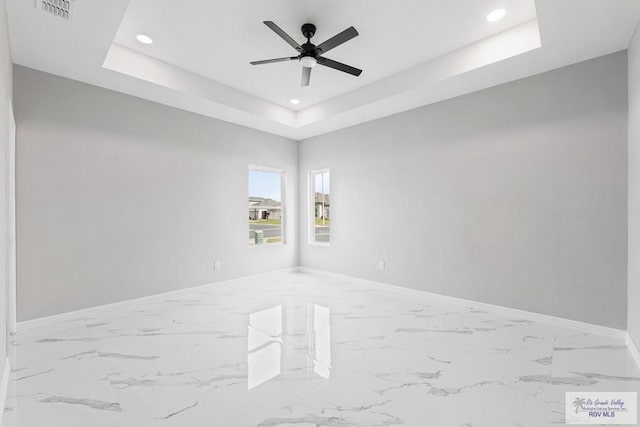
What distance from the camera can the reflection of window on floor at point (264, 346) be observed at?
219cm

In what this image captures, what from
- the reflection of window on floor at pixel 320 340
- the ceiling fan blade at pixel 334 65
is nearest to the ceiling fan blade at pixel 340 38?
the ceiling fan blade at pixel 334 65

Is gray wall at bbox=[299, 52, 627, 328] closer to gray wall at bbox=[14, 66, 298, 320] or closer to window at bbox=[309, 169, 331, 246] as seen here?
window at bbox=[309, 169, 331, 246]

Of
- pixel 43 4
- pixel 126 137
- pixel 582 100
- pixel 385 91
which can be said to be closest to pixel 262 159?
pixel 126 137

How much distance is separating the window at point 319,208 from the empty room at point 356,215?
88 centimetres

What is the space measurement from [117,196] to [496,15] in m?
4.46

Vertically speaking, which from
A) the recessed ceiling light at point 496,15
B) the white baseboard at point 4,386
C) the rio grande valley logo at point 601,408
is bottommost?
the rio grande valley logo at point 601,408

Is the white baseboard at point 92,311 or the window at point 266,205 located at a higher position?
the window at point 266,205

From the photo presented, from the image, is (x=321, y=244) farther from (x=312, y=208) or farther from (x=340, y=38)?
(x=340, y=38)

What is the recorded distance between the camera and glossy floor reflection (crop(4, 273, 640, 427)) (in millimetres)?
1753

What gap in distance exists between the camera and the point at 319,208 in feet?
19.3

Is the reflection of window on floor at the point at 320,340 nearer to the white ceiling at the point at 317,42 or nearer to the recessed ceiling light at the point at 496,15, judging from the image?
the white ceiling at the point at 317,42

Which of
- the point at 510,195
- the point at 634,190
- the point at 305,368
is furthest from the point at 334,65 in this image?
the point at 634,190

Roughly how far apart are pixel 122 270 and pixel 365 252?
3375 mm

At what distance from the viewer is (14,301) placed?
295 centimetres
